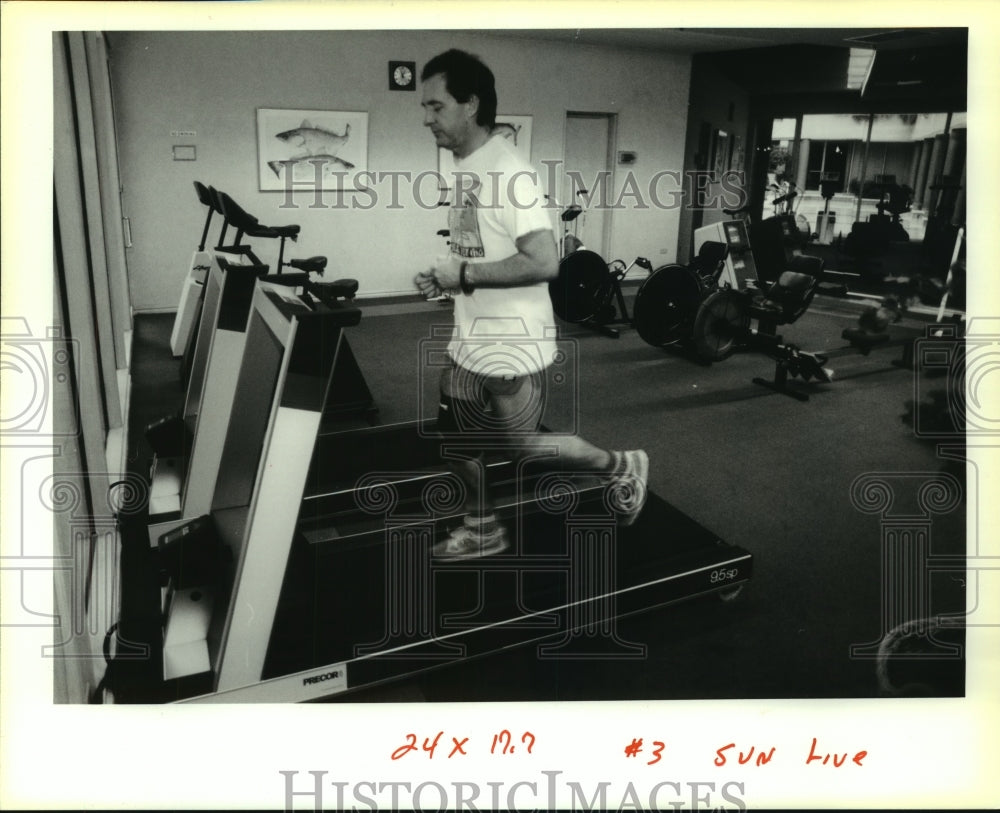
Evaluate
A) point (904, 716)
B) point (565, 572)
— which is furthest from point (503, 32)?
point (904, 716)

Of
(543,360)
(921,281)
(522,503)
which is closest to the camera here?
(543,360)

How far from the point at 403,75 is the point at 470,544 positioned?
109 cm

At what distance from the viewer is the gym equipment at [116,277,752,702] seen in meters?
1.18

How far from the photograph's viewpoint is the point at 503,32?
3.91 feet

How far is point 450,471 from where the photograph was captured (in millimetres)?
2197

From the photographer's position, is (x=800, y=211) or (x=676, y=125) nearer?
(x=676, y=125)

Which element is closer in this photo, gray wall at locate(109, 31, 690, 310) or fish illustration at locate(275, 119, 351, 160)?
gray wall at locate(109, 31, 690, 310)

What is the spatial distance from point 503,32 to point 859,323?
338 cm

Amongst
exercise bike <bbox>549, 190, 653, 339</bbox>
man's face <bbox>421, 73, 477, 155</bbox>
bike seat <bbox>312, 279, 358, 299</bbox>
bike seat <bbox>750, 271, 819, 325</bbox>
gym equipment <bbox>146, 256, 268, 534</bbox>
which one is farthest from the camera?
exercise bike <bbox>549, 190, 653, 339</bbox>

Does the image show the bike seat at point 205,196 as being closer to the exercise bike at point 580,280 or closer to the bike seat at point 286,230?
the bike seat at point 286,230

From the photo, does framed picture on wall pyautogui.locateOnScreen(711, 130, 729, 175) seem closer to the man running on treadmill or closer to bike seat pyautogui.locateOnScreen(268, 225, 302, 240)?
the man running on treadmill

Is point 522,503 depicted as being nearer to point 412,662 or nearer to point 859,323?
point 412,662

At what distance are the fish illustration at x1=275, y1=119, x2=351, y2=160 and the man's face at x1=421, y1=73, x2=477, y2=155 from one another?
1.39 feet

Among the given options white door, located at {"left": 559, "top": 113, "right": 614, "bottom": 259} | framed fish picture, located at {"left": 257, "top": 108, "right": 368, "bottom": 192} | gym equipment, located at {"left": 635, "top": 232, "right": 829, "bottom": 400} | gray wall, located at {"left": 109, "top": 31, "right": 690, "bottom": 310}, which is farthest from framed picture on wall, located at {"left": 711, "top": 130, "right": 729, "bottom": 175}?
framed fish picture, located at {"left": 257, "top": 108, "right": 368, "bottom": 192}
